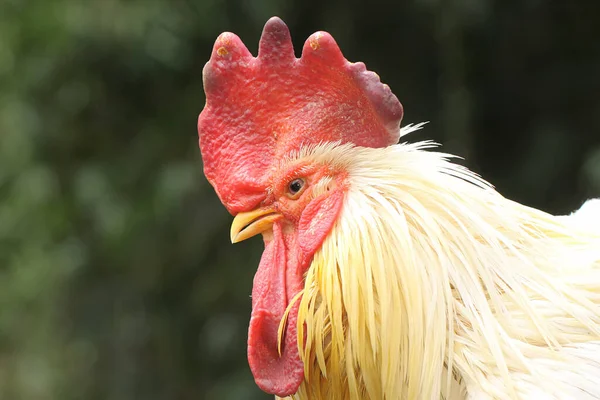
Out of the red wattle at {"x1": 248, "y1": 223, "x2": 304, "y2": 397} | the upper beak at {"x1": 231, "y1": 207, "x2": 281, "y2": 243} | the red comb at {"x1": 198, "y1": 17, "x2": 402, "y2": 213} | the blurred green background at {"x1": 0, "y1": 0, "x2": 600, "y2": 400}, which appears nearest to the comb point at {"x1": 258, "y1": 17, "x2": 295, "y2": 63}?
the red comb at {"x1": 198, "y1": 17, "x2": 402, "y2": 213}

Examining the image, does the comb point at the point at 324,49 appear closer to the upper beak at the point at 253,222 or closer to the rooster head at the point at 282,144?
the rooster head at the point at 282,144

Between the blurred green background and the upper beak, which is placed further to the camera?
the blurred green background

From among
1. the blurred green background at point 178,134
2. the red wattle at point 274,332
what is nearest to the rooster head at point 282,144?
the red wattle at point 274,332

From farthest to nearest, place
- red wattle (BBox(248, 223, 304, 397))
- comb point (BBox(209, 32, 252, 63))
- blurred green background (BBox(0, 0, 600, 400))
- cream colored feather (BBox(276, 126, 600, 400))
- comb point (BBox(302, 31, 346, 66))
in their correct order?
blurred green background (BBox(0, 0, 600, 400))
comb point (BBox(209, 32, 252, 63))
comb point (BBox(302, 31, 346, 66))
red wattle (BBox(248, 223, 304, 397))
cream colored feather (BBox(276, 126, 600, 400))

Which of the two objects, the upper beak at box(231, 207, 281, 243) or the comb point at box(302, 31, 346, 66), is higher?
the comb point at box(302, 31, 346, 66)

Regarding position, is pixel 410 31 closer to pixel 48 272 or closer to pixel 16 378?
pixel 48 272

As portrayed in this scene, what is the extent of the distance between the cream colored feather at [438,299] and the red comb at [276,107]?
0.15m

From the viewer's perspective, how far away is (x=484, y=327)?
2.04 m

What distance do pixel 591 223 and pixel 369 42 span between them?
9.71ft

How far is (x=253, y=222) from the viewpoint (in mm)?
2371

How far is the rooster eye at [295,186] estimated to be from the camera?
2309 mm

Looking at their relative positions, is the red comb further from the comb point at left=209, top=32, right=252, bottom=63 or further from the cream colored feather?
the cream colored feather

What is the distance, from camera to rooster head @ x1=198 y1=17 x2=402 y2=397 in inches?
88.0

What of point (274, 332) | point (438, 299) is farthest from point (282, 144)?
point (438, 299)
